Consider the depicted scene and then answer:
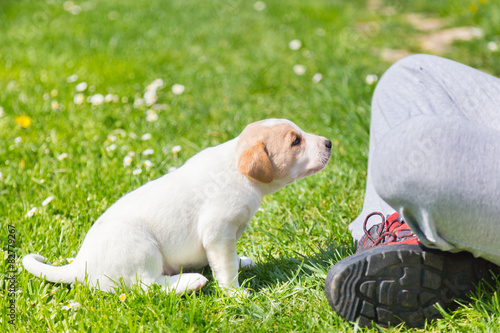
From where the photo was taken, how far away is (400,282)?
1.67 meters

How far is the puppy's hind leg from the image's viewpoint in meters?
1.96

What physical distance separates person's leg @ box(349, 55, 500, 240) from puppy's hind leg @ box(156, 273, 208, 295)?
2.23ft

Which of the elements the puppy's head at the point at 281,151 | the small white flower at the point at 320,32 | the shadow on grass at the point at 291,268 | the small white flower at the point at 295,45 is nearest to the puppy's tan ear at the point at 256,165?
the puppy's head at the point at 281,151

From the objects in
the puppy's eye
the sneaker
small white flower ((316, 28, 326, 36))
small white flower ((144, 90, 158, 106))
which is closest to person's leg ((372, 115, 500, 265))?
the sneaker

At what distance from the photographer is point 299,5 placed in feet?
21.4

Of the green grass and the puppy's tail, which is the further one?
the puppy's tail

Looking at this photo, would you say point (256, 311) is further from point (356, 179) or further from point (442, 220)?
point (356, 179)

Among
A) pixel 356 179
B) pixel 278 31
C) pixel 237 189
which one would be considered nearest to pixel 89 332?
pixel 237 189

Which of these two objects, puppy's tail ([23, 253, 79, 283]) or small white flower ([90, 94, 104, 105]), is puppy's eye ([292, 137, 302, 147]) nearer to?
puppy's tail ([23, 253, 79, 283])

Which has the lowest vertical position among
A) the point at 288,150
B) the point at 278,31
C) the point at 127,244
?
the point at 278,31

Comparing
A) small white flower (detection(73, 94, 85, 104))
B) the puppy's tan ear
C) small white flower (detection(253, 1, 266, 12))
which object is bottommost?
small white flower (detection(253, 1, 266, 12))

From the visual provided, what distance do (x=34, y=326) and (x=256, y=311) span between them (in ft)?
2.51

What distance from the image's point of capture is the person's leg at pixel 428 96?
194 cm

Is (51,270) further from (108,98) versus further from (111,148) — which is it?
(108,98)
